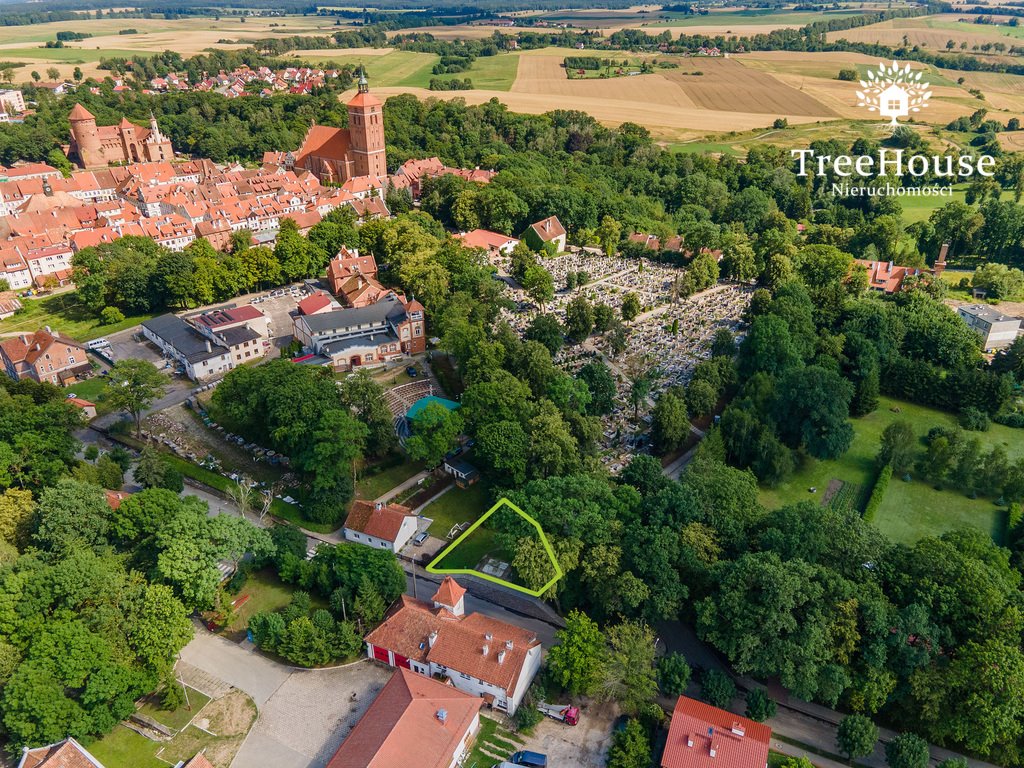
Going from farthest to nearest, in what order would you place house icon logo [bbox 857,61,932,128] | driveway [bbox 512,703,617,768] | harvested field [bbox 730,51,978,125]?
house icon logo [bbox 857,61,932,128], harvested field [bbox 730,51,978,125], driveway [bbox 512,703,617,768]

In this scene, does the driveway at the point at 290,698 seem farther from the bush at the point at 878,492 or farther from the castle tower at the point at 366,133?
the castle tower at the point at 366,133

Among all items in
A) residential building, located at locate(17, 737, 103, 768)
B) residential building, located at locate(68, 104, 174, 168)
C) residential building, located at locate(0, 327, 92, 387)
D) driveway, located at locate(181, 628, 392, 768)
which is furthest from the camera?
residential building, located at locate(68, 104, 174, 168)

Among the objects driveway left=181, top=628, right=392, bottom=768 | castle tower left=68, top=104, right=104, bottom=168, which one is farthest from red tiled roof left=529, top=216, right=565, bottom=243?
castle tower left=68, top=104, right=104, bottom=168

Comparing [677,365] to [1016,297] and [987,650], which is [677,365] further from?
[1016,297]

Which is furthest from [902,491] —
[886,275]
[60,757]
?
[60,757]

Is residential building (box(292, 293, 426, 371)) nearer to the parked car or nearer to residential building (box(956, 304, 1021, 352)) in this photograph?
the parked car

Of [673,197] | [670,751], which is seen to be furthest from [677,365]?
[673,197]

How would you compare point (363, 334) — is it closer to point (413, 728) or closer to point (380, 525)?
point (380, 525)
